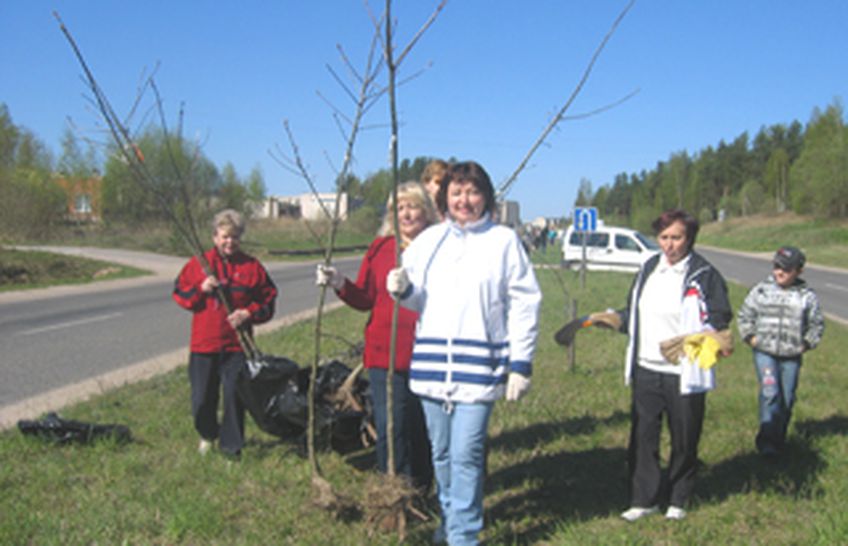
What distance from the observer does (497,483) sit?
458cm

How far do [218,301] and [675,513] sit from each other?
2.98 metres

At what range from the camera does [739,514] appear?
157 inches

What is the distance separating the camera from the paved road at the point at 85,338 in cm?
772

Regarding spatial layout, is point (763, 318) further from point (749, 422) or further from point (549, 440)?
point (549, 440)

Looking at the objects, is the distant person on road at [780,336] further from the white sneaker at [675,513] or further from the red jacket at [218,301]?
the red jacket at [218,301]

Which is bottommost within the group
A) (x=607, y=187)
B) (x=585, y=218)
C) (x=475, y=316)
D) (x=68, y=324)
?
(x=68, y=324)

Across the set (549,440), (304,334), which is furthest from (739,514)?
(304,334)

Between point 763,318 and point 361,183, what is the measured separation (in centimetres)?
312

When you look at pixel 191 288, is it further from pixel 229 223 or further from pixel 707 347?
pixel 707 347

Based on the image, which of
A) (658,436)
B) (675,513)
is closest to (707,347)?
(658,436)

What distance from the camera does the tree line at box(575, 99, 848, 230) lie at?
69125mm

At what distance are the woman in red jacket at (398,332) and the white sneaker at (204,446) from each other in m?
1.54

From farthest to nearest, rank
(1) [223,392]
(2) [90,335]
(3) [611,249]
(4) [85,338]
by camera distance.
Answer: (3) [611,249] → (2) [90,335] → (4) [85,338] → (1) [223,392]


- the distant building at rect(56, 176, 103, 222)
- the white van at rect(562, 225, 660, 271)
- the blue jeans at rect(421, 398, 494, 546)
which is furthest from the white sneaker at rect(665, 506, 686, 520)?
the distant building at rect(56, 176, 103, 222)
